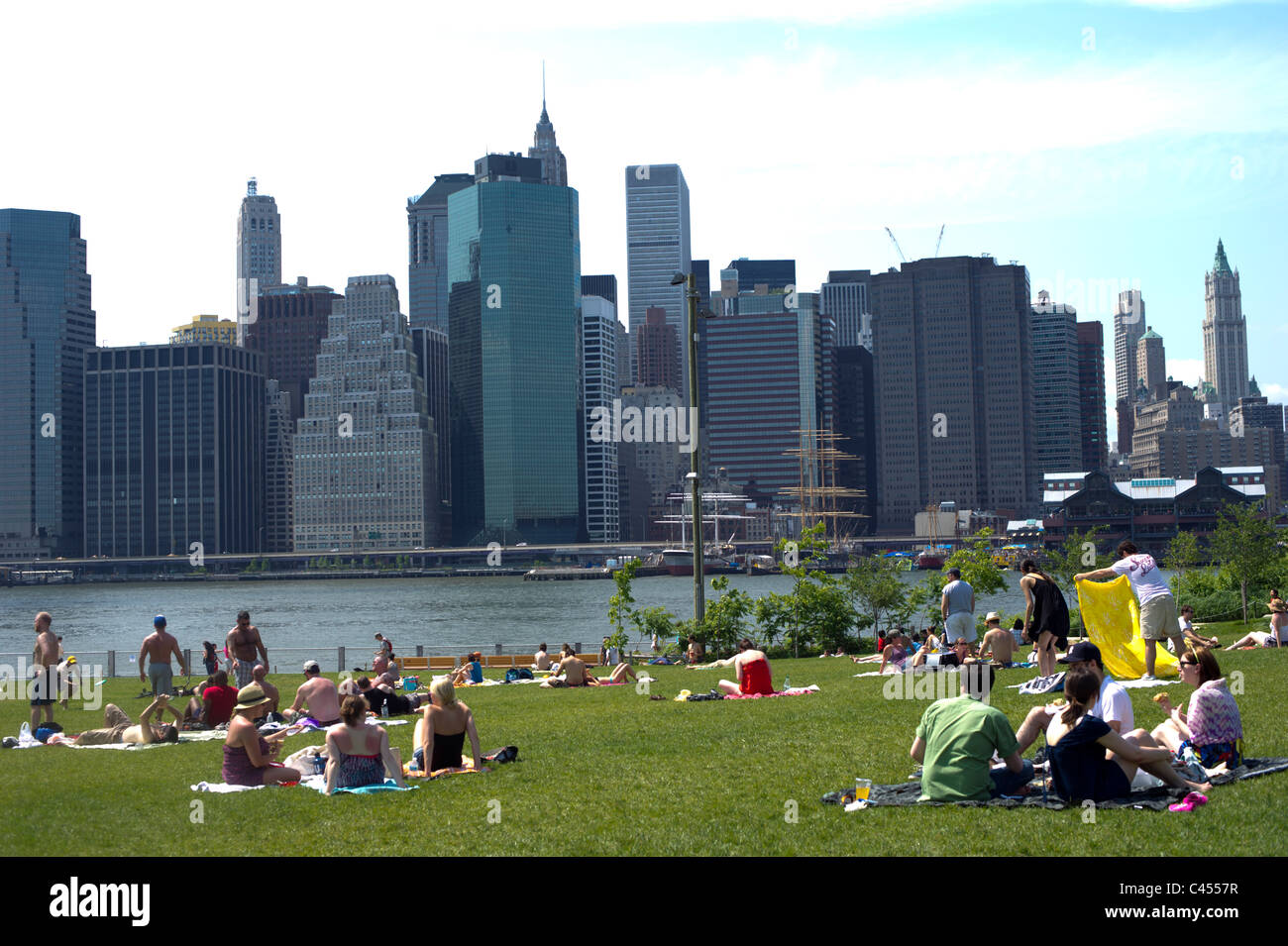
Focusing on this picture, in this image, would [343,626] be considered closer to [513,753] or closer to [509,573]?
[513,753]

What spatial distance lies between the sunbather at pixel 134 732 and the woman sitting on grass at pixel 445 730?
5.09 m

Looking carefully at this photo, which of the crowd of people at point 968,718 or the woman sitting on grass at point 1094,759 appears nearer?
the woman sitting on grass at point 1094,759

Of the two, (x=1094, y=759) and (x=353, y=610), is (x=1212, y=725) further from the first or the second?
(x=353, y=610)

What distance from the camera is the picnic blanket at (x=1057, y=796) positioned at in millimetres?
9320

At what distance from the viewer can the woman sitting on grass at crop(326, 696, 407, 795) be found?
37.8ft

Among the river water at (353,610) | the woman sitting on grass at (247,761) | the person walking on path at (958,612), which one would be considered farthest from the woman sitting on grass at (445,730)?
the river water at (353,610)

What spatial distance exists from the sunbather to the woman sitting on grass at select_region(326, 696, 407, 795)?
5307 mm

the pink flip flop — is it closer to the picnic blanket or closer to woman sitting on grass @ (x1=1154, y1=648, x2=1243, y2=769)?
the picnic blanket

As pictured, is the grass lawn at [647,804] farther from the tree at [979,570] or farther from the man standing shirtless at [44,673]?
the tree at [979,570]

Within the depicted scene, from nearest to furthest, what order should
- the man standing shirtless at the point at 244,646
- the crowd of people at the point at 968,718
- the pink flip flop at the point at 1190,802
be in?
the pink flip flop at the point at 1190,802 < the crowd of people at the point at 968,718 < the man standing shirtless at the point at 244,646

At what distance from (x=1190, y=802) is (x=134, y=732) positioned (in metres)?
12.9

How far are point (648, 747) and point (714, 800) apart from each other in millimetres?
3200
